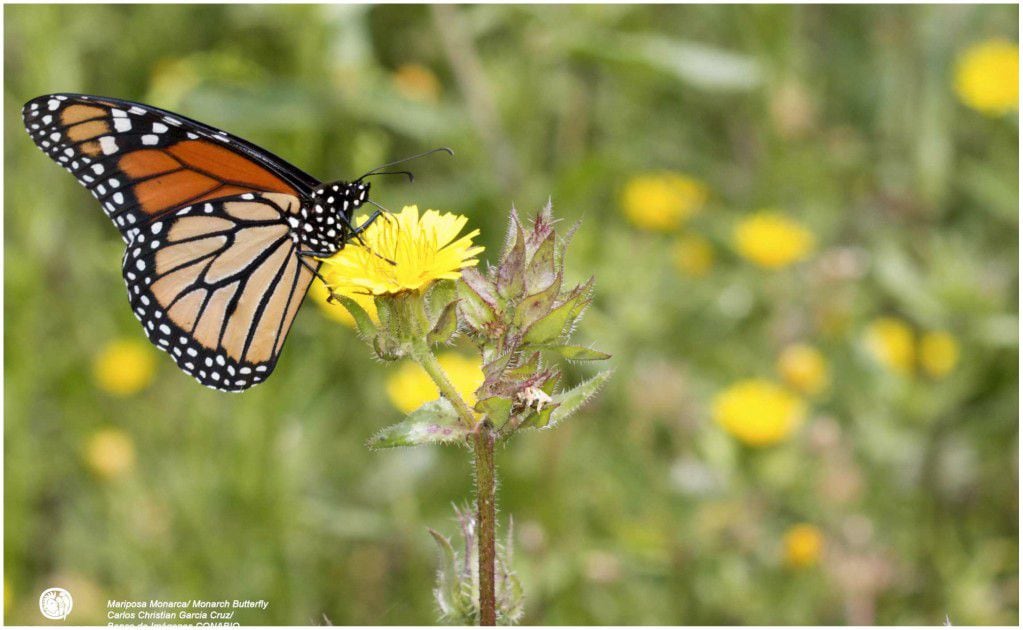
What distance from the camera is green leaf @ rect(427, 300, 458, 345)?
189cm

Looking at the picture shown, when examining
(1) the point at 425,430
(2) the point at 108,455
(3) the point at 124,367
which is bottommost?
(1) the point at 425,430

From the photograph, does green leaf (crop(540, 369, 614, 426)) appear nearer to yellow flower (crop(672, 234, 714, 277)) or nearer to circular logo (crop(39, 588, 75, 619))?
circular logo (crop(39, 588, 75, 619))

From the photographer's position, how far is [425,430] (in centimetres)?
177

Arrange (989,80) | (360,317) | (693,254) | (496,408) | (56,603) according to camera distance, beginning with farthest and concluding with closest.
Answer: (693,254) → (989,80) → (56,603) → (360,317) → (496,408)

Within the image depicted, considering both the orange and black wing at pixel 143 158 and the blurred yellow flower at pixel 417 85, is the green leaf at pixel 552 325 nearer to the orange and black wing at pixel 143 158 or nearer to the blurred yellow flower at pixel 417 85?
the orange and black wing at pixel 143 158

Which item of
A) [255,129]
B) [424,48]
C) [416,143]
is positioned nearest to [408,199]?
[255,129]

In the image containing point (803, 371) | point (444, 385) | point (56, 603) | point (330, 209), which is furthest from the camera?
point (803, 371)

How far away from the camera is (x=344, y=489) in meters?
4.45

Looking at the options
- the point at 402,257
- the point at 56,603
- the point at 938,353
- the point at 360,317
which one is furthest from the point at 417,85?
the point at 360,317

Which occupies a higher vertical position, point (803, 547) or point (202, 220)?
point (202, 220)

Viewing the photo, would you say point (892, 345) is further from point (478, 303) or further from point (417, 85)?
point (478, 303)

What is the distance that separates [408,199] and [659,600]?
1.90m

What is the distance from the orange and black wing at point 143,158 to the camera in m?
2.72

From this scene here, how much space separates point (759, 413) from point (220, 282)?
6.96 feet
